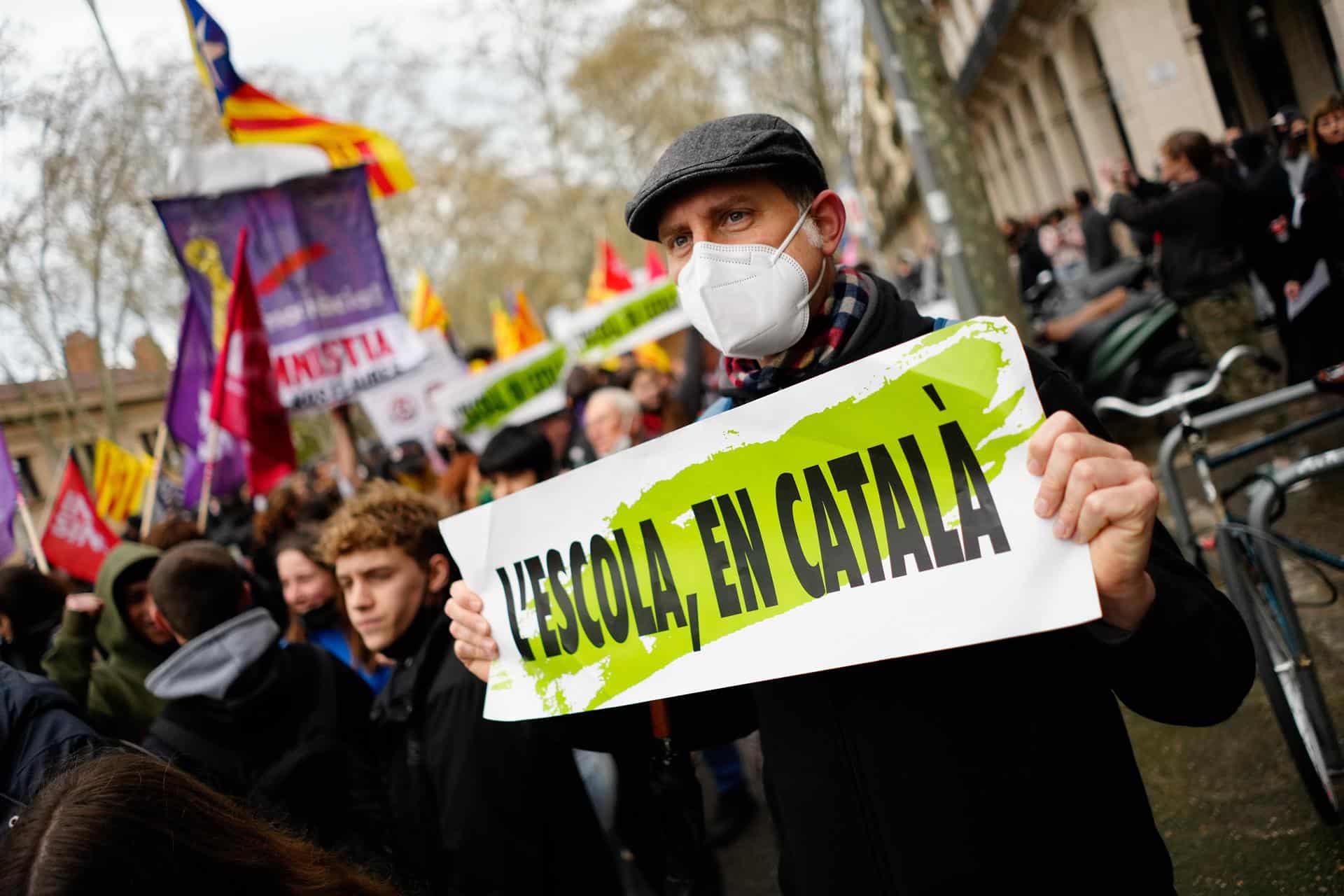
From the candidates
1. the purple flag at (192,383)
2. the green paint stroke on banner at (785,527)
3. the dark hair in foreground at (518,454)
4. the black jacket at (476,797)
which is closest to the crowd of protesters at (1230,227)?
the dark hair in foreground at (518,454)

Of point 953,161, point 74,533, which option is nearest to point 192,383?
point 74,533

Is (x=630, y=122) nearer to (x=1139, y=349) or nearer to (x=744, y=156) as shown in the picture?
(x=1139, y=349)

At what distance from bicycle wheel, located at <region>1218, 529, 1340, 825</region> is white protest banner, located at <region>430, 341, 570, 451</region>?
6.60 metres

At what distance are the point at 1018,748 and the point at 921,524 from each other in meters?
0.35

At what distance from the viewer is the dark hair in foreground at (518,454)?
16.2 feet

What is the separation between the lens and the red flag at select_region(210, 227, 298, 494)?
19.1ft

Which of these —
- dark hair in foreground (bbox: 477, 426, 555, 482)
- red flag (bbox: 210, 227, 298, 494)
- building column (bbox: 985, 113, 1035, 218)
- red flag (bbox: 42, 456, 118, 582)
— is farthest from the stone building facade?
red flag (bbox: 42, 456, 118, 582)

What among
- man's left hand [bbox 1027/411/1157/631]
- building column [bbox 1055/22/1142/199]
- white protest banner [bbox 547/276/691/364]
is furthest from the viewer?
building column [bbox 1055/22/1142/199]

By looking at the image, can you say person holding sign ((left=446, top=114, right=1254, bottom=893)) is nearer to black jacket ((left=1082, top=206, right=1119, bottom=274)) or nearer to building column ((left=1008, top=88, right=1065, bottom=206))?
black jacket ((left=1082, top=206, right=1119, bottom=274))

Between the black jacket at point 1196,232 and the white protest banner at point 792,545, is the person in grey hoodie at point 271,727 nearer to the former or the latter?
the white protest banner at point 792,545

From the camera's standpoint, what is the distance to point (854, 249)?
1118 inches

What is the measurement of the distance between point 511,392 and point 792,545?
8069mm

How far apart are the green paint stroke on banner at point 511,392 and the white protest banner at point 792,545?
7367 millimetres

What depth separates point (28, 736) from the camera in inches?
97.3
